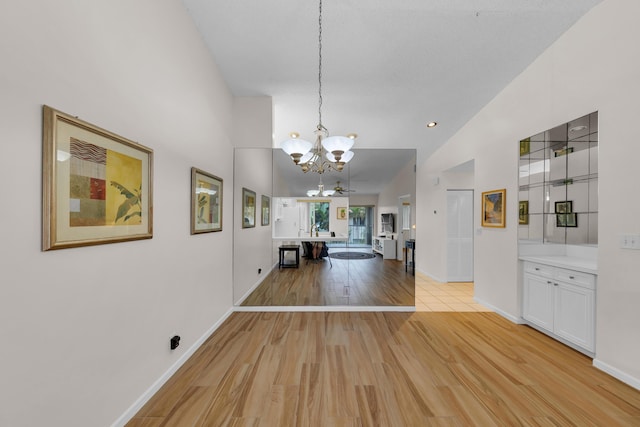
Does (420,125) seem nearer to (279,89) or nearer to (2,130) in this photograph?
(279,89)

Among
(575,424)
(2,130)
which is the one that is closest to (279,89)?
(2,130)

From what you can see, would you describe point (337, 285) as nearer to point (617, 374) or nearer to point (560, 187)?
point (617, 374)

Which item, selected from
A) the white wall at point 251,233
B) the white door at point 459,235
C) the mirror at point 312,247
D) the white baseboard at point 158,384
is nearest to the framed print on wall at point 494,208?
the mirror at point 312,247

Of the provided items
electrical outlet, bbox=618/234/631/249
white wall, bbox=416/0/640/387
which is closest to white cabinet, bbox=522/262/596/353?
white wall, bbox=416/0/640/387

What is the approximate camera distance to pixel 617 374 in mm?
2012

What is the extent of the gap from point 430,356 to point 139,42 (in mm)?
3413

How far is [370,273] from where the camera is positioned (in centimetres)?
402

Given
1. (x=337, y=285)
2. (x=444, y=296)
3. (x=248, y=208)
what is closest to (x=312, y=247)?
Result: (x=337, y=285)

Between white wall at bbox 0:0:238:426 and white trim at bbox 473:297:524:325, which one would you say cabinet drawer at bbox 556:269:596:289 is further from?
white wall at bbox 0:0:238:426

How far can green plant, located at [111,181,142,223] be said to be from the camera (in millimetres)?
1507

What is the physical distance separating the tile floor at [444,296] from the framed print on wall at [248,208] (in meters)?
2.73

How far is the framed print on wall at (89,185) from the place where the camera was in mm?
1119

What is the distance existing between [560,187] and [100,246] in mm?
4419

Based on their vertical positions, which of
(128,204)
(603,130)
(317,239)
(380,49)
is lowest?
(317,239)
